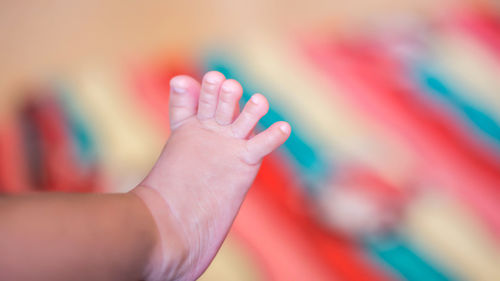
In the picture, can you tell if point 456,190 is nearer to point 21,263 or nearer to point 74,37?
point 21,263

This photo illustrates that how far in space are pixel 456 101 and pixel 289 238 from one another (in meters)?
0.36

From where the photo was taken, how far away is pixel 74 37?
982mm

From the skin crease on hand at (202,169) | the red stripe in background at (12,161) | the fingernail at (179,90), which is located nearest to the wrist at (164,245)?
the skin crease on hand at (202,169)

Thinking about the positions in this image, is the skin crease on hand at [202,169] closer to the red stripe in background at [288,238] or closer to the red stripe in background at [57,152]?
the red stripe in background at [288,238]

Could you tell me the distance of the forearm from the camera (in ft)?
1.32

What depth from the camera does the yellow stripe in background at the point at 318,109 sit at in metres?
0.75

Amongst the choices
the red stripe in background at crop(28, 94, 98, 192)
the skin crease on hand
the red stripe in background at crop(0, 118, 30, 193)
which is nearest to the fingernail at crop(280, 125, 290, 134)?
the skin crease on hand

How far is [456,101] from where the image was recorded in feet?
2.58

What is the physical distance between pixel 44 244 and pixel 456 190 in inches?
21.7

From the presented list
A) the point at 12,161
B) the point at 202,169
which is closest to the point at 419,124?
the point at 202,169

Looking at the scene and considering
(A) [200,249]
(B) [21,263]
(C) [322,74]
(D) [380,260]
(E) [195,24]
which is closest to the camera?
(B) [21,263]

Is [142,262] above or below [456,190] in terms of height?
below

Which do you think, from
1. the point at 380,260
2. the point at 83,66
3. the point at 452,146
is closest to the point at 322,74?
the point at 452,146

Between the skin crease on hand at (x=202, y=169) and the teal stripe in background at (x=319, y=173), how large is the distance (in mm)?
201
